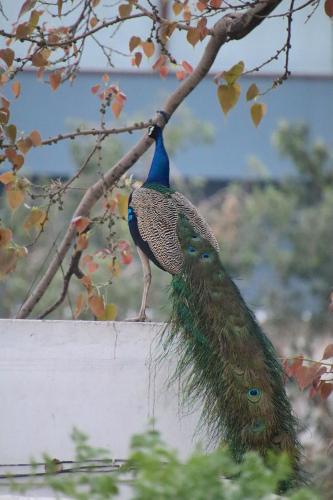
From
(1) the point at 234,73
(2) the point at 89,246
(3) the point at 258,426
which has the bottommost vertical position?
(2) the point at 89,246

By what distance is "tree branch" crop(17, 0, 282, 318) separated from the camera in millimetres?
3615

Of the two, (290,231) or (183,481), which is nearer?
(183,481)

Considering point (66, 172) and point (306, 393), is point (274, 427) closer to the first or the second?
point (306, 393)

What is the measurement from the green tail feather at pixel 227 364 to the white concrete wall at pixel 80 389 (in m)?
0.10

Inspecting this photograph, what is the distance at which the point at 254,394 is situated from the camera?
10.1ft

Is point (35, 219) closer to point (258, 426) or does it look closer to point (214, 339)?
point (214, 339)

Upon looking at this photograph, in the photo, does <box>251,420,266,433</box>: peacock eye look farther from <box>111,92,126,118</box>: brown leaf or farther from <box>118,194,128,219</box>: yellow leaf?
<box>111,92,126,118</box>: brown leaf

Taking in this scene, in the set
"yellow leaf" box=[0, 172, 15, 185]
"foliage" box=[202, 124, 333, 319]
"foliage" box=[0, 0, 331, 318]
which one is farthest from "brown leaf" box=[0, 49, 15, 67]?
"foliage" box=[202, 124, 333, 319]

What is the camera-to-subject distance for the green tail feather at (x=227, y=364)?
300cm

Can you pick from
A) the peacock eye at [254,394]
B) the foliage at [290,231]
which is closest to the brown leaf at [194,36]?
the peacock eye at [254,394]

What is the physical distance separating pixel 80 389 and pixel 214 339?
451mm

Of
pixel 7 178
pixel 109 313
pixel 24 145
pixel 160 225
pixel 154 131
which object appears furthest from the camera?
pixel 154 131

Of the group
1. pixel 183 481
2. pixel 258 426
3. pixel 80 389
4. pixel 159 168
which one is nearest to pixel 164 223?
pixel 159 168

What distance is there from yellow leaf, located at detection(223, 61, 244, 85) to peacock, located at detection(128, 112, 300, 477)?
655mm
